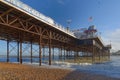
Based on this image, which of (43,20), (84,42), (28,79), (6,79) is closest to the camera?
(6,79)

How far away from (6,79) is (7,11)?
1158 centimetres

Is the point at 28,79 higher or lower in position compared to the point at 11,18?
lower

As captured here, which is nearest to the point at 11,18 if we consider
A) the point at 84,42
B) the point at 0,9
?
the point at 0,9

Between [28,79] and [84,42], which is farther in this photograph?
[84,42]

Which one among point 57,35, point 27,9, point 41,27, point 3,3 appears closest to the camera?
point 3,3

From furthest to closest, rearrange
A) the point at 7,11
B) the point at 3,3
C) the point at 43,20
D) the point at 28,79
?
the point at 43,20, the point at 7,11, the point at 3,3, the point at 28,79

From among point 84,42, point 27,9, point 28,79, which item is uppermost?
point 27,9

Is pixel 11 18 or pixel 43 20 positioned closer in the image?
pixel 11 18

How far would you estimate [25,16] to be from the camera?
24656mm

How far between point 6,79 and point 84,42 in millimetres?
44437

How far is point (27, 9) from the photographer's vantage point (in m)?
23.6

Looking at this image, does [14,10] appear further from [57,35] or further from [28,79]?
[57,35]

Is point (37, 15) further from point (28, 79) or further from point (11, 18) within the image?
point (28, 79)

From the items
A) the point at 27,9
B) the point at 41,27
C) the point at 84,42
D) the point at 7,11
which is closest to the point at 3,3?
the point at 7,11
